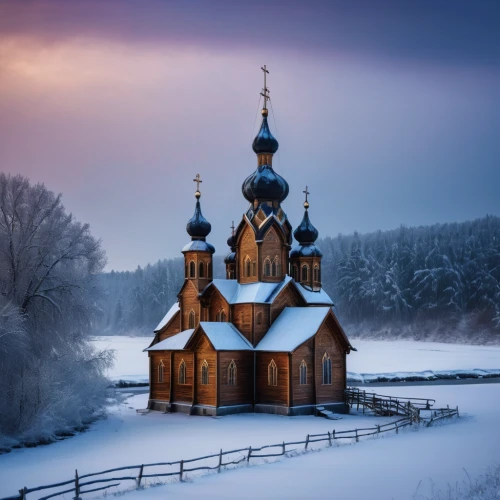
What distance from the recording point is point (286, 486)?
1916cm

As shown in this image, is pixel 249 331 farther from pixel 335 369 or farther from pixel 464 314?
pixel 464 314

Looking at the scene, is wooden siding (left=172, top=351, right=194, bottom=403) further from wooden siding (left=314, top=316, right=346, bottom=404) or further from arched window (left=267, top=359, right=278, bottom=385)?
wooden siding (left=314, top=316, right=346, bottom=404)

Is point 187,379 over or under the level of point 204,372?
under

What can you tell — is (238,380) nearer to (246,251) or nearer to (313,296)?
(246,251)

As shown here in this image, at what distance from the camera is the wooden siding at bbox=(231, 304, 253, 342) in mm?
38156

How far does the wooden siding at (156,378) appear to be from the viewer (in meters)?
39.6

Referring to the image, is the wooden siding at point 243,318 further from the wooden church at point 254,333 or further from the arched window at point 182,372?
the arched window at point 182,372

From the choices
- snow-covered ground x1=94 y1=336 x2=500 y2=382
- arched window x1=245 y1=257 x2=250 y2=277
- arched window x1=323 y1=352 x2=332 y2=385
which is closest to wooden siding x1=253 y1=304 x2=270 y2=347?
arched window x1=245 y1=257 x2=250 y2=277

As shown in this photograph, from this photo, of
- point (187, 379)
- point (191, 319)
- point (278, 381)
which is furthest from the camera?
point (191, 319)

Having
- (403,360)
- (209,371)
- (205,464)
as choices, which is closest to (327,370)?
(209,371)

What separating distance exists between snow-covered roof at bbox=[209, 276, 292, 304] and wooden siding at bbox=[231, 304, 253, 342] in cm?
34

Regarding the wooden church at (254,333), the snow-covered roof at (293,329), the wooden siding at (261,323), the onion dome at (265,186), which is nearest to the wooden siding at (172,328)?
the wooden church at (254,333)

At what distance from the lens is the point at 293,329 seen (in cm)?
3728

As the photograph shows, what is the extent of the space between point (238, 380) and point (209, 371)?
5.41ft
